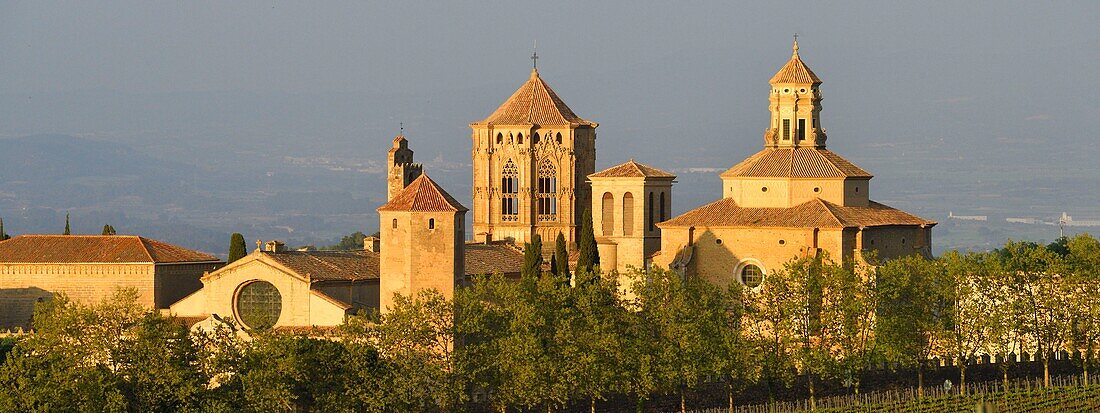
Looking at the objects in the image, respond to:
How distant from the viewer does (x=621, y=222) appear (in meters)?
86.1

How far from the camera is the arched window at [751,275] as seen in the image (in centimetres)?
8019

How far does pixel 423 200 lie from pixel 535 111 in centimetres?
3268

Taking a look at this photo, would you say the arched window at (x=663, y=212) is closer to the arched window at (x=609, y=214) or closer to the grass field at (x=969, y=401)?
the arched window at (x=609, y=214)

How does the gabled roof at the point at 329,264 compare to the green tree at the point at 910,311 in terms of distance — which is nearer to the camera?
the green tree at the point at 910,311

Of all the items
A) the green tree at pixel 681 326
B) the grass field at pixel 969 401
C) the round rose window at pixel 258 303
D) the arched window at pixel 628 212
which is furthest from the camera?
the arched window at pixel 628 212

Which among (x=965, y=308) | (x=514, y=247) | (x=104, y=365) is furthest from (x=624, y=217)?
(x=104, y=365)

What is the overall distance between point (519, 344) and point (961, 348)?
13651 mm

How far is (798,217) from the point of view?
3152 inches

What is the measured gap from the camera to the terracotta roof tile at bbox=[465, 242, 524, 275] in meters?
83.0

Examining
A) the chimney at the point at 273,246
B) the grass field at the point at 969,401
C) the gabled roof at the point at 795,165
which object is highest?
the gabled roof at the point at 795,165

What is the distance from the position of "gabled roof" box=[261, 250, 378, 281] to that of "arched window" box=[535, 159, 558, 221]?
2225 cm

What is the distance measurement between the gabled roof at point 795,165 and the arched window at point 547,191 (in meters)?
19.3

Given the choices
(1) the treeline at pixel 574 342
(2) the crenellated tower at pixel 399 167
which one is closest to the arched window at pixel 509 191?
(2) the crenellated tower at pixel 399 167

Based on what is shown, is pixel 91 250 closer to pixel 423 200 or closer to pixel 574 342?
pixel 423 200
